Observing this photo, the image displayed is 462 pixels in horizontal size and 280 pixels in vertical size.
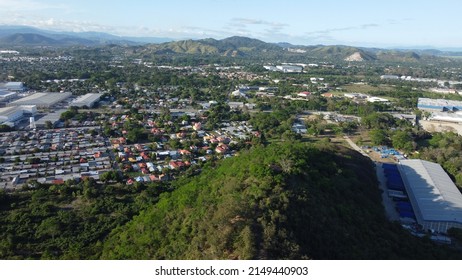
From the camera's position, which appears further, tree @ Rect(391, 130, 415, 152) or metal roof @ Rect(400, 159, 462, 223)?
tree @ Rect(391, 130, 415, 152)

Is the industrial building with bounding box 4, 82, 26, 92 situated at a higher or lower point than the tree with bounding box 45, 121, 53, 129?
higher

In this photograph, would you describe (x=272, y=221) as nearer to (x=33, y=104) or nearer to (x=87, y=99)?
(x=87, y=99)

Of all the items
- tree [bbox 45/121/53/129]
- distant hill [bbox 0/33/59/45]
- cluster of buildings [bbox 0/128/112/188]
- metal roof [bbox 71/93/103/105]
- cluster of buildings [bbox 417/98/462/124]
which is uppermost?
distant hill [bbox 0/33/59/45]

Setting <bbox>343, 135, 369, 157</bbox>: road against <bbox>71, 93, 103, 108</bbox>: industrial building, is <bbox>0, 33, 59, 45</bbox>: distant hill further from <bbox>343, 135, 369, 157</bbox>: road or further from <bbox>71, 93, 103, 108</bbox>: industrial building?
<bbox>343, 135, 369, 157</bbox>: road

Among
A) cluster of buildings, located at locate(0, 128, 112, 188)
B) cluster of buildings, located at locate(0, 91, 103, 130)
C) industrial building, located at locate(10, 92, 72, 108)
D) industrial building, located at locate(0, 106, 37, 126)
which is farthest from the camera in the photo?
industrial building, located at locate(10, 92, 72, 108)

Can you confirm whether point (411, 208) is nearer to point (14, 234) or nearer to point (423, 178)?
point (423, 178)

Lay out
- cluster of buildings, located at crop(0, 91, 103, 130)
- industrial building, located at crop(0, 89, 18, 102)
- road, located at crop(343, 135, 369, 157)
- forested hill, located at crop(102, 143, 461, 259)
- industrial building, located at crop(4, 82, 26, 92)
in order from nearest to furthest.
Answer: forested hill, located at crop(102, 143, 461, 259) < road, located at crop(343, 135, 369, 157) < cluster of buildings, located at crop(0, 91, 103, 130) < industrial building, located at crop(0, 89, 18, 102) < industrial building, located at crop(4, 82, 26, 92)

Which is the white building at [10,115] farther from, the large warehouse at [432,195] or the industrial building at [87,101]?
the large warehouse at [432,195]

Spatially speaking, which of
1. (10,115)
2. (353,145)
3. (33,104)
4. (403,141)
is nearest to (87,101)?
(33,104)

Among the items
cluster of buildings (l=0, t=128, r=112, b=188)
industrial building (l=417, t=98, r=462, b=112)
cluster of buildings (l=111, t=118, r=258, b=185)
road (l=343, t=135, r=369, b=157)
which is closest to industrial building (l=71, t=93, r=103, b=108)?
cluster of buildings (l=0, t=128, r=112, b=188)
